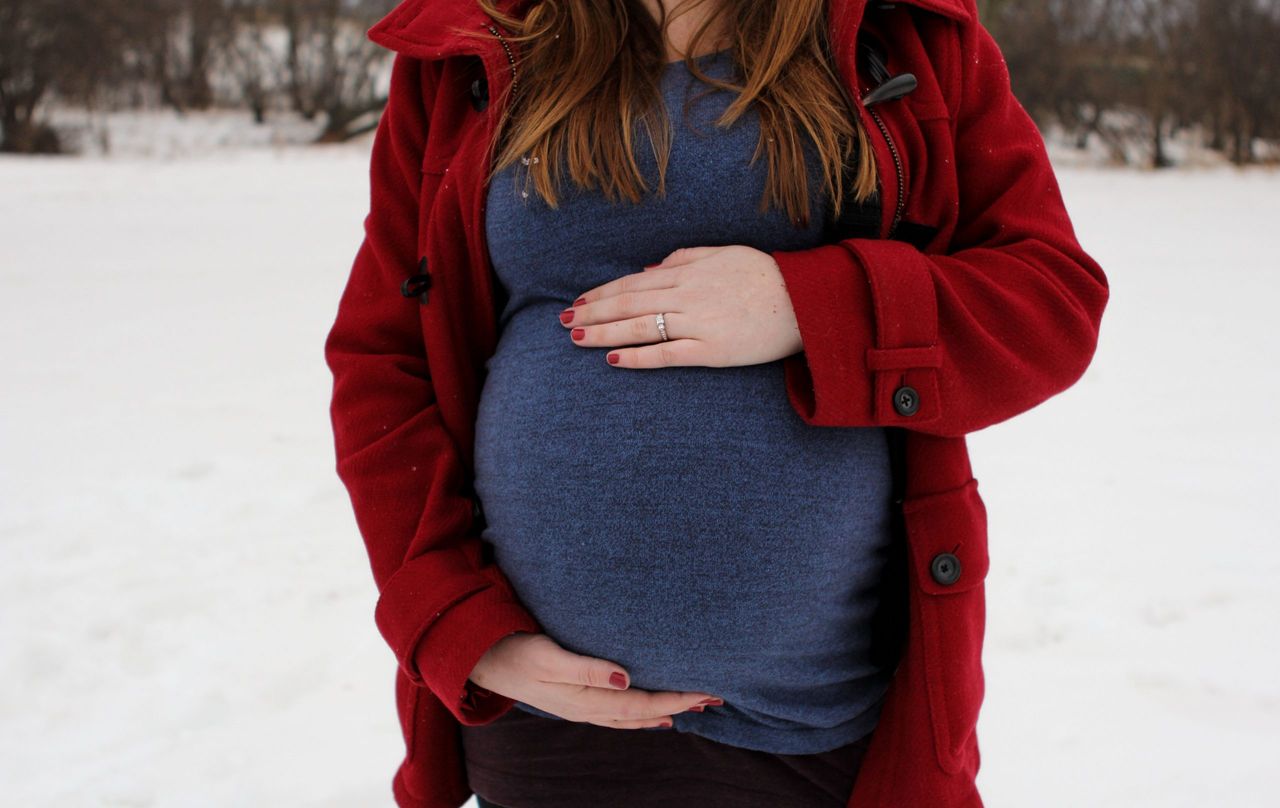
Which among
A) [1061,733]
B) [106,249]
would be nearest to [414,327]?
[1061,733]

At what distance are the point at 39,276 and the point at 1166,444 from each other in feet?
22.9

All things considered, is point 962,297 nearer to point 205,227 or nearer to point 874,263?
point 874,263

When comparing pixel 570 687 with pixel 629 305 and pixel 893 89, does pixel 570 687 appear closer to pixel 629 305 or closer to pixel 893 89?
pixel 629 305

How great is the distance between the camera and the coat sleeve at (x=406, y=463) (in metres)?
1.29

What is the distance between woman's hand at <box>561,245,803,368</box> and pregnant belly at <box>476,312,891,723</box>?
0.11 feet

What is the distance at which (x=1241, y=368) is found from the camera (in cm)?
525

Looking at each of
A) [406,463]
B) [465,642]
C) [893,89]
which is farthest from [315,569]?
[893,89]

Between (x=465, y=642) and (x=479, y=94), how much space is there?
694 mm

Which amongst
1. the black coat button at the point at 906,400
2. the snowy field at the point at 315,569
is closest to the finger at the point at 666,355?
the black coat button at the point at 906,400

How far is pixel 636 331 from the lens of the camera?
1.24 metres

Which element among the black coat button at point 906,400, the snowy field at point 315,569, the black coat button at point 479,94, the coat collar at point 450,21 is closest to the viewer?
the black coat button at point 906,400

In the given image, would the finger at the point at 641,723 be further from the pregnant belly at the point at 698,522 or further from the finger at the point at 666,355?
the finger at the point at 666,355

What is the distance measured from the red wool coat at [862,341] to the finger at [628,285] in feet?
0.17

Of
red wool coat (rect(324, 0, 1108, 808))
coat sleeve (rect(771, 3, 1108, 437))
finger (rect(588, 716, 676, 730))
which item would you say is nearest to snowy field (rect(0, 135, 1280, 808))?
red wool coat (rect(324, 0, 1108, 808))
